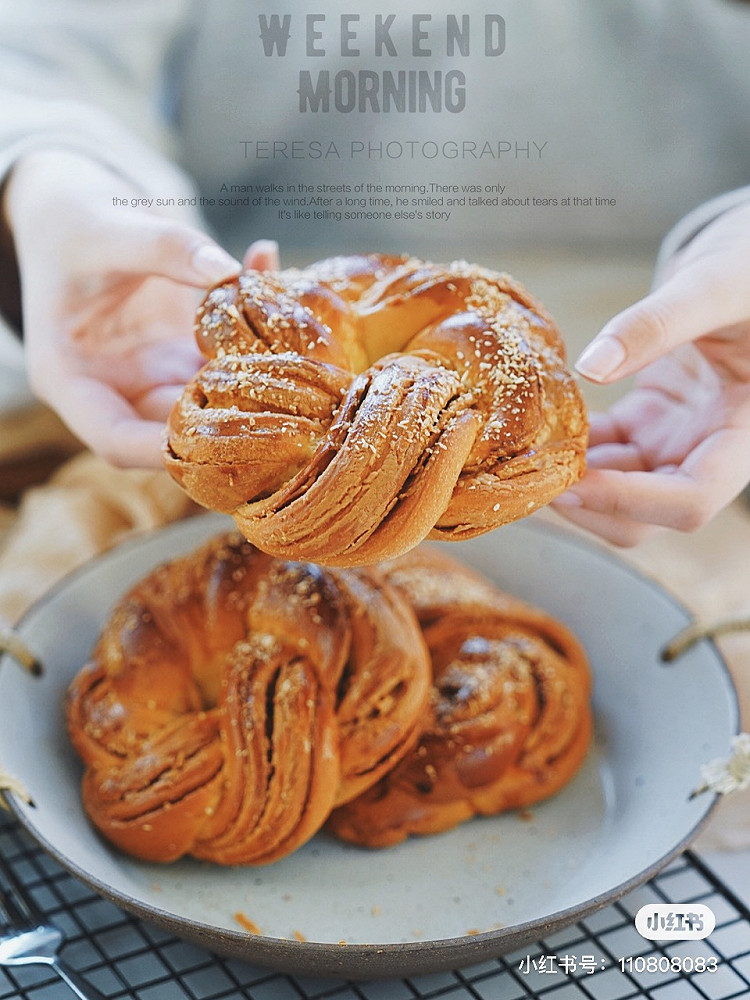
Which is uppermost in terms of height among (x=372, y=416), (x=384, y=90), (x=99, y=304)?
(x=384, y=90)

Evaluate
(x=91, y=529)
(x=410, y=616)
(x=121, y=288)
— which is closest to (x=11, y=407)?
(x=91, y=529)

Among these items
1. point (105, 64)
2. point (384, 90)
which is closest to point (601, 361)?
point (384, 90)

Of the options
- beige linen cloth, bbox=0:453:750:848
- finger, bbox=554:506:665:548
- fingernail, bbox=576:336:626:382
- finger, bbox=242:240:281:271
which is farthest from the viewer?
beige linen cloth, bbox=0:453:750:848

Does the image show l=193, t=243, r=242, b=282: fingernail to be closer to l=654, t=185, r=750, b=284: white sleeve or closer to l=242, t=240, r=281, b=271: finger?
l=242, t=240, r=281, b=271: finger

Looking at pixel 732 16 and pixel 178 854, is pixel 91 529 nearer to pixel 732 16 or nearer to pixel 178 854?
pixel 178 854

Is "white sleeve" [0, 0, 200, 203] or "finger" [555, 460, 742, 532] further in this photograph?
"white sleeve" [0, 0, 200, 203]

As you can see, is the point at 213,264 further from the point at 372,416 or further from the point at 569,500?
the point at 569,500

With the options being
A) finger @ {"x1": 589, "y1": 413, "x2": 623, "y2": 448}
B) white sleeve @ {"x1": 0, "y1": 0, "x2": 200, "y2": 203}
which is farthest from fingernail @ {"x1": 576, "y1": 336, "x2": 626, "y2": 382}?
white sleeve @ {"x1": 0, "y1": 0, "x2": 200, "y2": 203}
